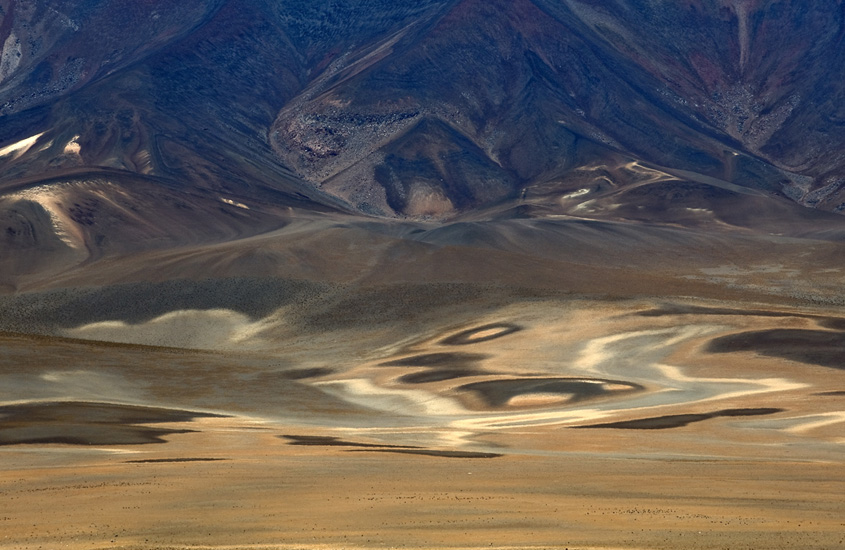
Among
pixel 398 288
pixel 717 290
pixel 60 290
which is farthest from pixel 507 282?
pixel 60 290

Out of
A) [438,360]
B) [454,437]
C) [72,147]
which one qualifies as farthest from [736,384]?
[72,147]

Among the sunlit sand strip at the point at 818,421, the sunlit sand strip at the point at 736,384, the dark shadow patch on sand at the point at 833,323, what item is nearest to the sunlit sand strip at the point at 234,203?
the dark shadow patch on sand at the point at 833,323

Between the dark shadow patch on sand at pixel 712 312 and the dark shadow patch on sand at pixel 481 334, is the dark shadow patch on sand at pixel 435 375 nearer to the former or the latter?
the dark shadow patch on sand at pixel 481 334

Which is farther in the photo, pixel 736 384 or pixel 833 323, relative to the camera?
pixel 833 323

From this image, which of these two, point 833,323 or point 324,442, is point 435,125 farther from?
point 324,442

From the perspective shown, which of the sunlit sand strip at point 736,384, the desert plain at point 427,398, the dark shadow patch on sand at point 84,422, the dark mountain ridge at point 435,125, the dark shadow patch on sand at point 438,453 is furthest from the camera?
the dark mountain ridge at point 435,125

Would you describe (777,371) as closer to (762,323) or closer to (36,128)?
(762,323)

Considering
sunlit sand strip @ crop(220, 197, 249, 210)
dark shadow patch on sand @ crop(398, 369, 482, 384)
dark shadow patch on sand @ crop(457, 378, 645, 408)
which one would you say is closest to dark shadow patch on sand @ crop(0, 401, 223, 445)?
dark shadow patch on sand @ crop(457, 378, 645, 408)
